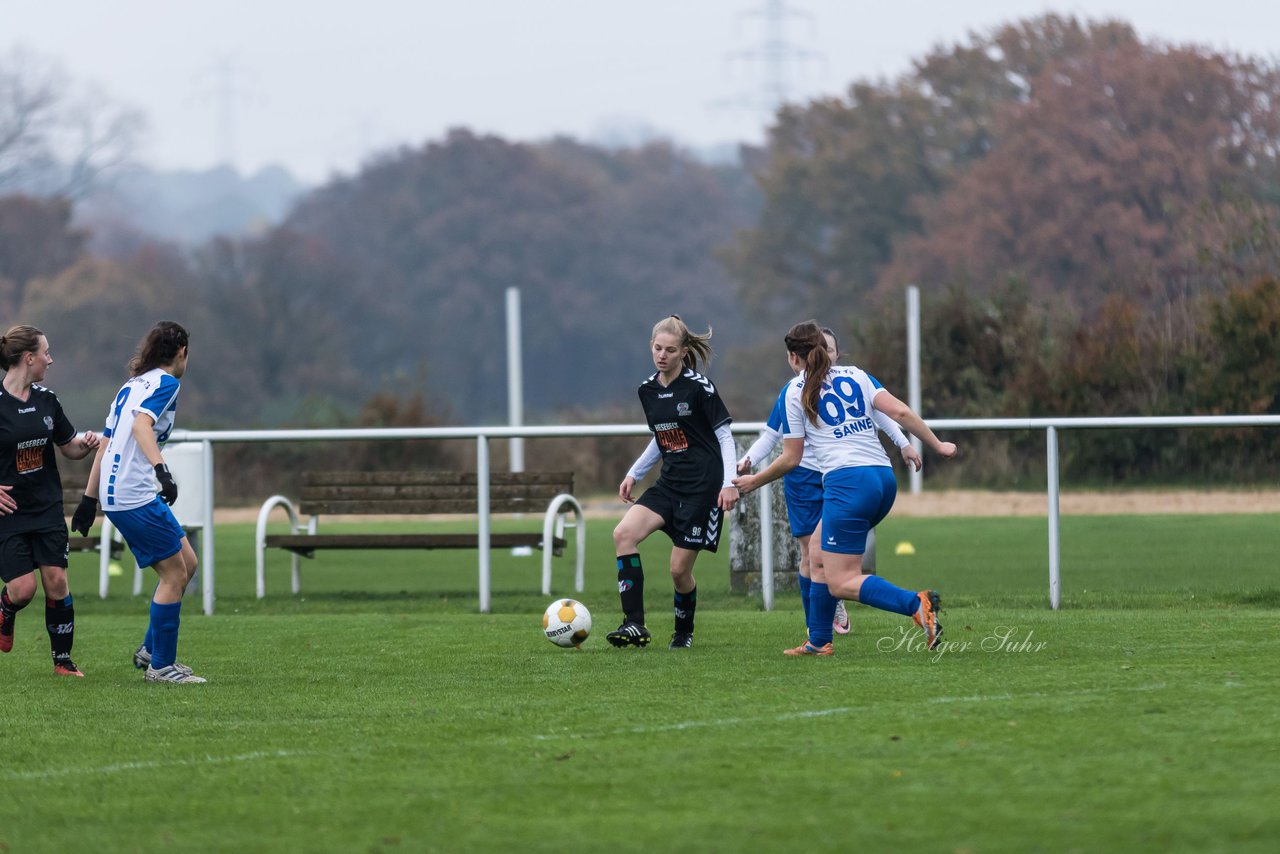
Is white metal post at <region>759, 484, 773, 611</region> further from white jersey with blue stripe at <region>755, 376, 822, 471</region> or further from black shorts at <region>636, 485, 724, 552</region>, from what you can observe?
black shorts at <region>636, 485, 724, 552</region>

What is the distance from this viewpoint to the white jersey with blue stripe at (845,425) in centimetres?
876

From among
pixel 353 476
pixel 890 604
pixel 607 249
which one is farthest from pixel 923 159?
pixel 890 604

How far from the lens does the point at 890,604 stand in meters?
8.62

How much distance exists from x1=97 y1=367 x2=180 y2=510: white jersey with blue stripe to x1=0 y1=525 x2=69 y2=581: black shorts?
27.7 inches

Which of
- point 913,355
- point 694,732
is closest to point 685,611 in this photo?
point 694,732

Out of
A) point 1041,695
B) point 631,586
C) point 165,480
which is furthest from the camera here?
point 631,586

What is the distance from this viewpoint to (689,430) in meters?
9.48

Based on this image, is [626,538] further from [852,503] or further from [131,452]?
[131,452]

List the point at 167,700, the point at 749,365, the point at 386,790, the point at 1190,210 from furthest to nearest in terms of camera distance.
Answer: the point at 749,365 < the point at 1190,210 < the point at 167,700 < the point at 386,790

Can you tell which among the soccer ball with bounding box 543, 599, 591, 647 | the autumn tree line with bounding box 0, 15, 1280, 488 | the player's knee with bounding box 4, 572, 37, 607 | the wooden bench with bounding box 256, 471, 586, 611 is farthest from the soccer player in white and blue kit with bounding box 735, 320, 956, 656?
the autumn tree line with bounding box 0, 15, 1280, 488

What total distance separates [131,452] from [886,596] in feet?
12.0

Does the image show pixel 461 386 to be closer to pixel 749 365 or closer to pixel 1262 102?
pixel 749 365

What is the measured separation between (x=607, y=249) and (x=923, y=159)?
17.9 meters

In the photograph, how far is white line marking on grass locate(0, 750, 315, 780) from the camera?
6.23 metres
